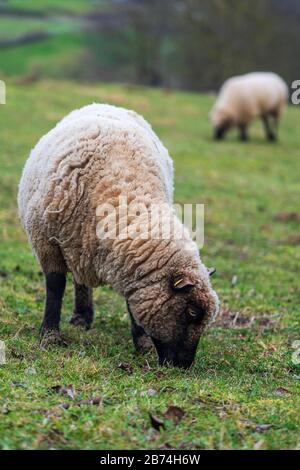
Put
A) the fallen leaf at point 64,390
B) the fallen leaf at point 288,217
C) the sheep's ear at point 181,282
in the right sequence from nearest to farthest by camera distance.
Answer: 1. the fallen leaf at point 64,390
2. the sheep's ear at point 181,282
3. the fallen leaf at point 288,217

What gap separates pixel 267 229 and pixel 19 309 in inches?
246

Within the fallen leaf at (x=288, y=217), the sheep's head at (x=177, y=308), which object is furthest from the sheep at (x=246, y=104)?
the sheep's head at (x=177, y=308)

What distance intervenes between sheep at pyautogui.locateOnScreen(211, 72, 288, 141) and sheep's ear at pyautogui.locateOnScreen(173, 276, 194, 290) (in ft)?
56.9

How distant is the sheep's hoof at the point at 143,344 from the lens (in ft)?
20.4

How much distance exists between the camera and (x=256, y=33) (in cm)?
4072

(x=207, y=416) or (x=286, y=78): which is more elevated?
(x=286, y=78)

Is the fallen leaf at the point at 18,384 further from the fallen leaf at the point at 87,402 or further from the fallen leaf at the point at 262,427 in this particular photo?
Result: the fallen leaf at the point at 262,427

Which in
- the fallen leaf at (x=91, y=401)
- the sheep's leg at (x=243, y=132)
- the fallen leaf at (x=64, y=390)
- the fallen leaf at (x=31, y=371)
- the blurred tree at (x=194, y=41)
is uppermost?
the blurred tree at (x=194, y=41)

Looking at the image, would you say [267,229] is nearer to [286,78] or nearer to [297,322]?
[297,322]

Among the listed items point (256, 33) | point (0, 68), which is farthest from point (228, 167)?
point (0, 68)

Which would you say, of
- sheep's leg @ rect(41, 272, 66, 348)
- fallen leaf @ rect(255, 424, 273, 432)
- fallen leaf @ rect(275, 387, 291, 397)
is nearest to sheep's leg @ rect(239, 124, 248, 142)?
sheep's leg @ rect(41, 272, 66, 348)

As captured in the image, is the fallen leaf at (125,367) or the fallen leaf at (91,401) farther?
the fallen leaf at (125,367)

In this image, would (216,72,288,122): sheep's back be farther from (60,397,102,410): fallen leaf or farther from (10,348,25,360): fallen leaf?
(60,397,102,410): fallen leaf

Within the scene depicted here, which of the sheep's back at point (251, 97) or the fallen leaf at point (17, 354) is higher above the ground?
the sheep's back at point (251, 97)
